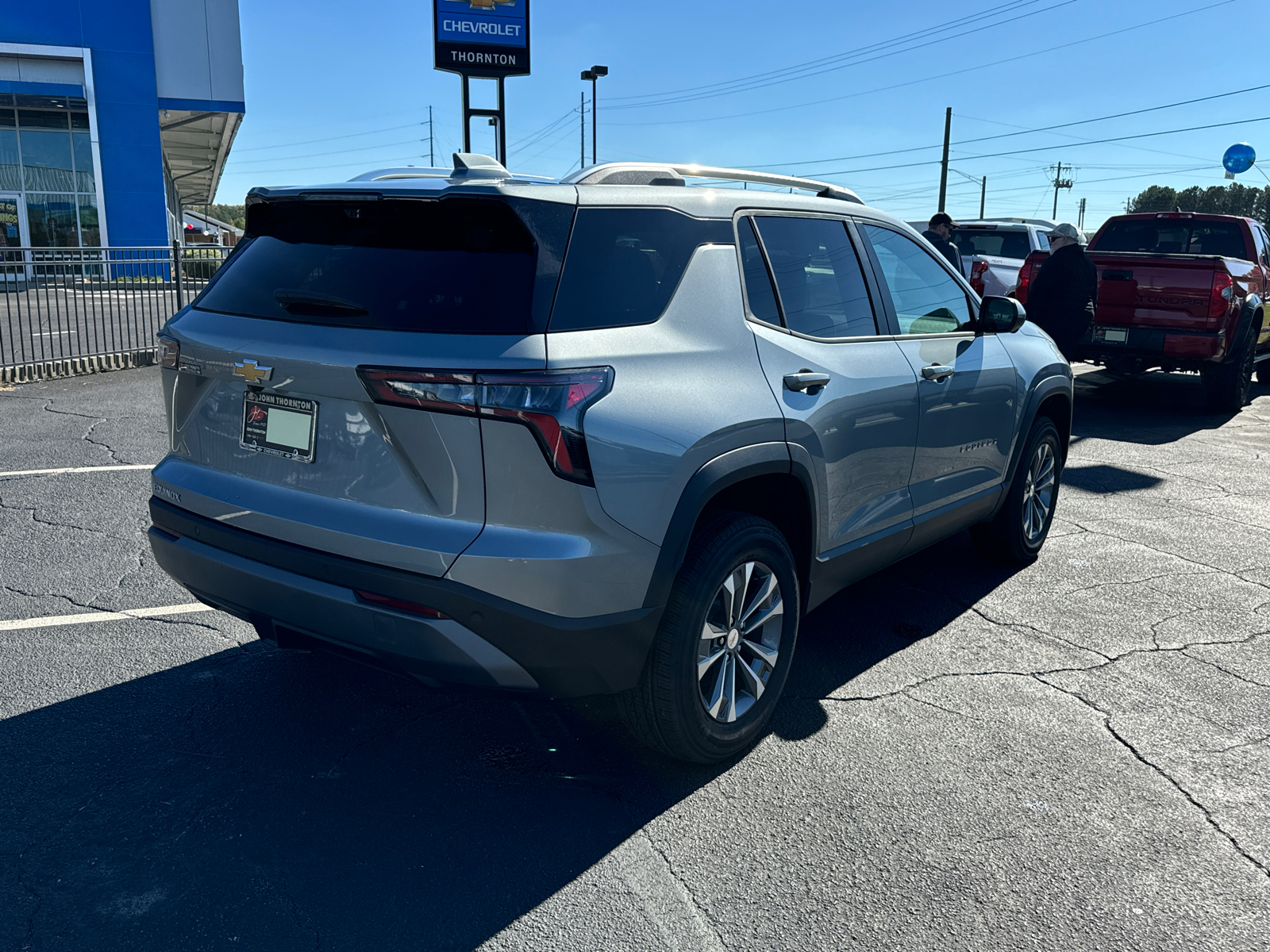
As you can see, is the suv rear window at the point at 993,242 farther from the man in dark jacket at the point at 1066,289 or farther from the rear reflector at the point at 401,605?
the rear reflector at the point at 401,605

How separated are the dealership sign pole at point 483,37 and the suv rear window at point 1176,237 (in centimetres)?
1269

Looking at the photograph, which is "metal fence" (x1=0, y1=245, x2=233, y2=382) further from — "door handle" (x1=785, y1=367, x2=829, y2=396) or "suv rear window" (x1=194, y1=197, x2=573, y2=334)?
"door handle" (x1=785, y1=367, x2=829, y2=396)

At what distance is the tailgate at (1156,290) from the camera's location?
1011 cm

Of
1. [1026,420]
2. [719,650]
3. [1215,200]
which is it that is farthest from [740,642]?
[1215,200]

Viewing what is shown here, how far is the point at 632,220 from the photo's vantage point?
2.98 m

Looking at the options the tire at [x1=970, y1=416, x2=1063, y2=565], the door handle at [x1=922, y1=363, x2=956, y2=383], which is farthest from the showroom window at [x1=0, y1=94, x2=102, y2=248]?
the door handle at [x1=922, y1=363, x2=956, y2=383]

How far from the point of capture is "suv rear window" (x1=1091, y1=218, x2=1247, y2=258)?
38.8ft

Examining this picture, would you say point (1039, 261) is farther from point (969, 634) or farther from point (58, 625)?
point (58, 625)

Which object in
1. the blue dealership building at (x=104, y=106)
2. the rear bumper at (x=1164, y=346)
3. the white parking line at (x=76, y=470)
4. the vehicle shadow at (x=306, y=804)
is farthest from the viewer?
the blue dealership building at (x=104, y=106)

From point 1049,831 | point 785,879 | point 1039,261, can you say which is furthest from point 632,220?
point 1039,261

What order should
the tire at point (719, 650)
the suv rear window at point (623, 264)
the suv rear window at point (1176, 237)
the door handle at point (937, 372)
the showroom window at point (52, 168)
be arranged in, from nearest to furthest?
the suv rear window at point (623, 264), the tire at point (719, 650), the door handle at point (937, 372), the suv rear window at point (1176, 237), the showroom window at point (52, 168)

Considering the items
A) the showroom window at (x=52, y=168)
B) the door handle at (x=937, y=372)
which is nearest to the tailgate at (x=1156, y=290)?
the door handle at (x=937, y=372)

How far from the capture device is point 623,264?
2918 millimetres

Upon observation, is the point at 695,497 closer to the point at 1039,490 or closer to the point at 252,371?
the point at 252,371
